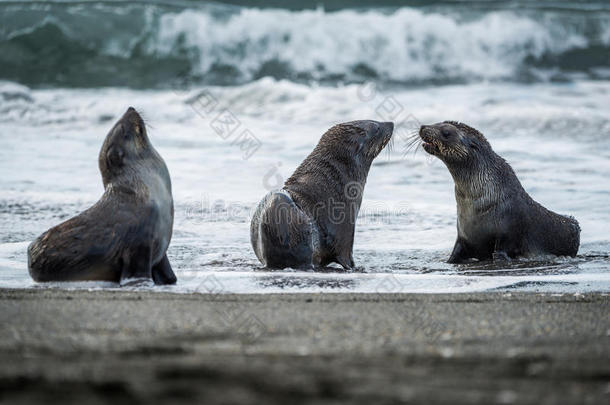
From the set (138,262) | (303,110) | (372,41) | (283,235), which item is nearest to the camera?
(138,262)

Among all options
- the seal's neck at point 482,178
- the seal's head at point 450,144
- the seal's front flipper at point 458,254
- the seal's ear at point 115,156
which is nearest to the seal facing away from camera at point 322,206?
the seal's head at point 450,144

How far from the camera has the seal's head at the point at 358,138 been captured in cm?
827

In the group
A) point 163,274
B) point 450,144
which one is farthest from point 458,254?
point 163,274

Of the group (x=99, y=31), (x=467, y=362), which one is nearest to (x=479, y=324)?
(x=467, y=362)

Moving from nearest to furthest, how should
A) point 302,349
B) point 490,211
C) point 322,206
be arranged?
point 302,349 < point 322,206 < point 490,211

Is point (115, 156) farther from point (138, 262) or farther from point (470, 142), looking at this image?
point (470, 142)

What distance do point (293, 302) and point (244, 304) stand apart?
25cm

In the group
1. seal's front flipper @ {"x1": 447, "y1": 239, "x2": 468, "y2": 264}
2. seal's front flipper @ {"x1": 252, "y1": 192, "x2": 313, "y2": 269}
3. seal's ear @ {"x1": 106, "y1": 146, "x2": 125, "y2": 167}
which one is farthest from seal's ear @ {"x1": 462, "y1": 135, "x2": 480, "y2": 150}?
seal's ear @ {"x1": 106, "y1": 146, "x2": 125, "y2": 167}

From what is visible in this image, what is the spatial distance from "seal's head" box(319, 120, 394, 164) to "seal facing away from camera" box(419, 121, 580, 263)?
1.36ft

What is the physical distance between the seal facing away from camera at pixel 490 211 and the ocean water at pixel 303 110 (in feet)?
0.79

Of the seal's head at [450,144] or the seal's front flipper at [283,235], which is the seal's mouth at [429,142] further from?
the seal's front flipper at [283,235]

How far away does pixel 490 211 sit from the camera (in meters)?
8.54

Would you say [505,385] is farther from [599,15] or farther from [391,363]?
[599,15]

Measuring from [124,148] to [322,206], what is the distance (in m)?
1.77
